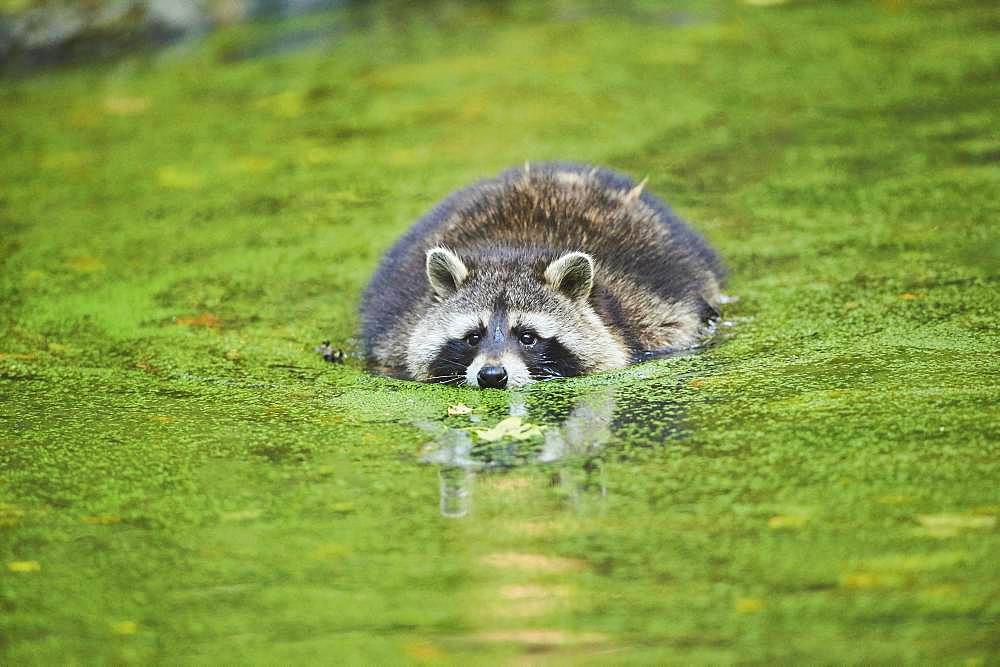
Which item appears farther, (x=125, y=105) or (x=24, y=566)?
(x=125, y=105)

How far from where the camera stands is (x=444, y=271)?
602 cm

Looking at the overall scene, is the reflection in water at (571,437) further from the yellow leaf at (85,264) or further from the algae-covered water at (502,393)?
the yellow leaf at (85,264)

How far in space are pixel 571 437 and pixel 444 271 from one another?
4.32 feet

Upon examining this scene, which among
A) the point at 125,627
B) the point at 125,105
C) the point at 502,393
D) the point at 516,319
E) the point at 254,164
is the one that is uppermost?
the point at 125,105

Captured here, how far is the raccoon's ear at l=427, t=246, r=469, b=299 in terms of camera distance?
592cm

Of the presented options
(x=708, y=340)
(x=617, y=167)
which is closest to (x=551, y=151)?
→ (x=617, y=167)

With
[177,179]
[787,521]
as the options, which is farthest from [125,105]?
[787,521]

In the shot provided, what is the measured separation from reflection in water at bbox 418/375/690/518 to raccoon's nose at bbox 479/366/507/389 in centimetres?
7

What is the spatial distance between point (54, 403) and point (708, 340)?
267 centimetres

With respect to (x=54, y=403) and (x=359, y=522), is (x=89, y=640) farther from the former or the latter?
(x=54, y=403)

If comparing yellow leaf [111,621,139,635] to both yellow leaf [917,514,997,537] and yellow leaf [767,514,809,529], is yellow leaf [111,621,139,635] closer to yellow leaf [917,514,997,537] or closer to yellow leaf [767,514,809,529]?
yellow leaf [767,514,809,529]

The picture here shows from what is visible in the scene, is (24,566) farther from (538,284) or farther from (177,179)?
(177,179)

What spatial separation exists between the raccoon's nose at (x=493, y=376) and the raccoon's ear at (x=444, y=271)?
0.56 metres

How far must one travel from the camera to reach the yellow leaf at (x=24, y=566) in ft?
13.3
